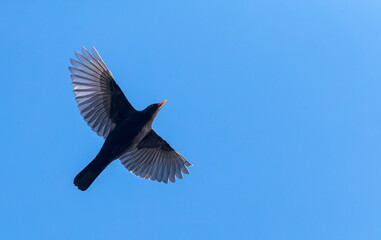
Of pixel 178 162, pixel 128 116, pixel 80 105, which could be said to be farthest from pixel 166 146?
pixel 80 105

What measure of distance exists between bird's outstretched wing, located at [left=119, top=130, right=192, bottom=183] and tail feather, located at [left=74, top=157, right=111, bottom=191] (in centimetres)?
161

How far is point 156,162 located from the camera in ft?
46.3

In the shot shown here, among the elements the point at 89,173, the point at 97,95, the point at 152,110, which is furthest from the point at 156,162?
the point at 97,95

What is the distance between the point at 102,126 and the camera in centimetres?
1295

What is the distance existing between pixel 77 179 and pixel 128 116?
1918 mm

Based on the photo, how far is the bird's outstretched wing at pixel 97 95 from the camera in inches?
491

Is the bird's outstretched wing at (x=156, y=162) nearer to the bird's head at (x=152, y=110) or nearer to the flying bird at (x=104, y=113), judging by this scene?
the flying bird at (x=104, y=113)

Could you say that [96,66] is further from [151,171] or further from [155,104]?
[151,171]

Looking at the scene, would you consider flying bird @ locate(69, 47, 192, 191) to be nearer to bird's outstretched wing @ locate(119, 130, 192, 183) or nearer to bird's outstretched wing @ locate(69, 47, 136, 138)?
bird's outstretched wing @ locate(69, 47, 136, 138)

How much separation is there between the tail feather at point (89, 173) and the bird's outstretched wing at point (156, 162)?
5.28ft

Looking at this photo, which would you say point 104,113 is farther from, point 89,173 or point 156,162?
point 156,162

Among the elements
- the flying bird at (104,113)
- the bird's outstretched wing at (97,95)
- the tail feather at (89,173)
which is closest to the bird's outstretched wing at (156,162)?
the flying bird at (104,113)

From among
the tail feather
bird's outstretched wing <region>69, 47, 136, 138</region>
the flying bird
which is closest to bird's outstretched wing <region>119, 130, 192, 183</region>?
the flying bird

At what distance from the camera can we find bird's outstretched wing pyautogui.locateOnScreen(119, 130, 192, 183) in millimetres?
13984
